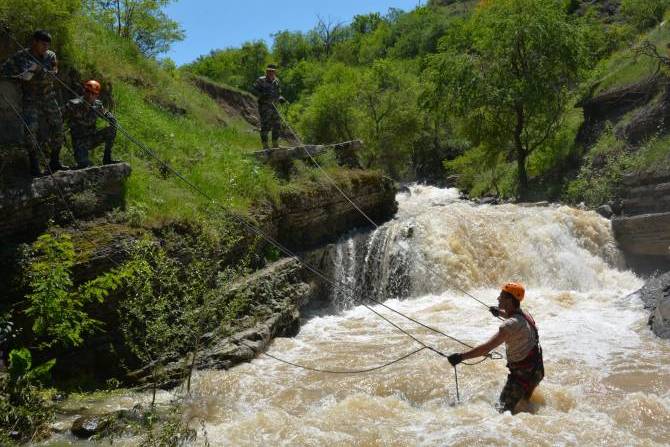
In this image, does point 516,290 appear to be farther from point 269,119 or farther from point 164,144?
point 164,144

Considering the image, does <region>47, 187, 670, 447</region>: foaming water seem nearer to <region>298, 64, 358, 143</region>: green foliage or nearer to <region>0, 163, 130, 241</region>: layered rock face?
<region>0, 163, 130, 241</region>: layered rock face

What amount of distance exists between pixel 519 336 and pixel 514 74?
16622 millimetres

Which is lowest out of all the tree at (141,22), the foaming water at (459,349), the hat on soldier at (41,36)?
the foaming water at (459,349)

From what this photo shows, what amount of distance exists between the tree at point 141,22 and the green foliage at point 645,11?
2191 centimetres

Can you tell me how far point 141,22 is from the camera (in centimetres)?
2128

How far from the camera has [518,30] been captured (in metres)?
20.1

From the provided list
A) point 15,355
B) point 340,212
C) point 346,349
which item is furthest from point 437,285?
point 15,355

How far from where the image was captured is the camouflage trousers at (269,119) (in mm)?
13752

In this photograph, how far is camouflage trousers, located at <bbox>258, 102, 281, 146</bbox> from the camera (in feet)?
45.1

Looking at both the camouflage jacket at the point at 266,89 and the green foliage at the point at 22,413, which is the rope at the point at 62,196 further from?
the camouflage jacket at the point at 266,89

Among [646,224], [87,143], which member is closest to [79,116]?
[87,143]

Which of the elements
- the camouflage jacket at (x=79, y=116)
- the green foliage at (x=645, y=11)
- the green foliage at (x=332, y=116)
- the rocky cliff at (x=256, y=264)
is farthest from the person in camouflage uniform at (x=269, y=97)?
the green foliage at (x=645, y=11)

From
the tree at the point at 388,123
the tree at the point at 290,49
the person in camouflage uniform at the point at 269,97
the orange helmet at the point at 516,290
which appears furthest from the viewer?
the tree at the point at 290,49

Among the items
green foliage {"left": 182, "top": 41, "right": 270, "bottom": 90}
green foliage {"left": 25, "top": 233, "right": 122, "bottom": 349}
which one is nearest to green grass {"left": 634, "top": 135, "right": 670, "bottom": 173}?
green foliage {"left": 25, "top": 233, "right": 122, "bottom": 349}
